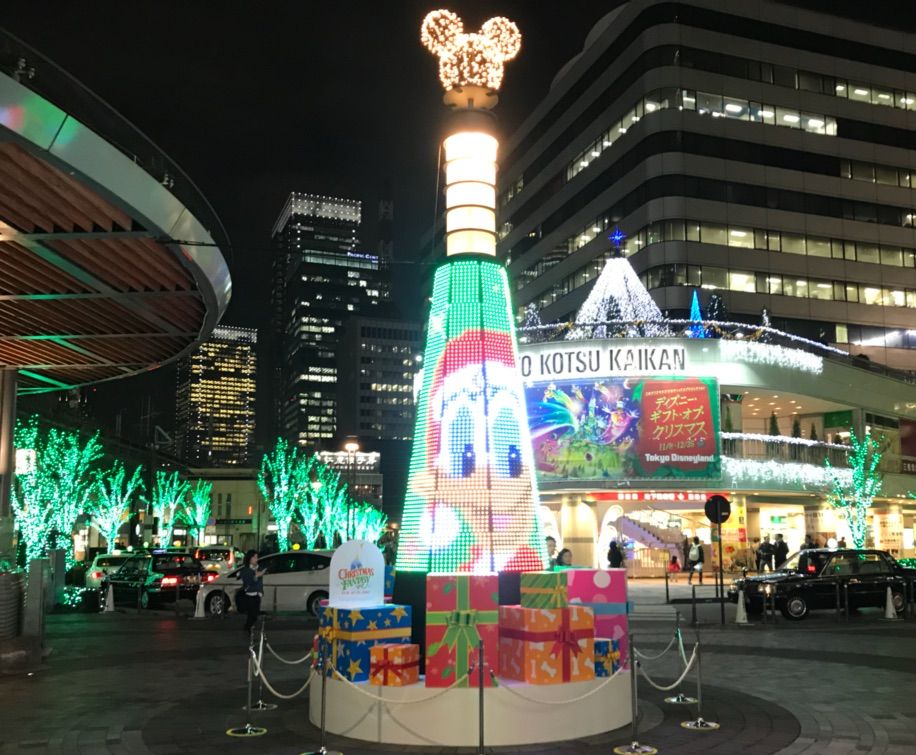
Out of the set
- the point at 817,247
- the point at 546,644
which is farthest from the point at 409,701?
the point at 817,247

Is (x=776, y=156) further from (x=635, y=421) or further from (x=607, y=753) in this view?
(x=607, y=753)

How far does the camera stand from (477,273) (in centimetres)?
1170

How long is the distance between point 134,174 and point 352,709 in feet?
24.6

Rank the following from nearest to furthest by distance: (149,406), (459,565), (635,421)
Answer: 1. (459,565)
2. (635,421)
3. (149,406)

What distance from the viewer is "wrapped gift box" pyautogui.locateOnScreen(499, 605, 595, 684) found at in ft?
31.5

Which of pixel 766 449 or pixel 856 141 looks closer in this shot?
pixel 766 449

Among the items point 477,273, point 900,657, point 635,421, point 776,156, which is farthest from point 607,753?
point 776,156

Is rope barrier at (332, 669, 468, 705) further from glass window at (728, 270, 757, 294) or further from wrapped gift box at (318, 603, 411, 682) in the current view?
glass window at (728, 270, 757, 294)

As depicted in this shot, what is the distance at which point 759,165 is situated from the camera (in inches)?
2522

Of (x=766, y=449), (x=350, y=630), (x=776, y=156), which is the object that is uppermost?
(x=776, y=156)

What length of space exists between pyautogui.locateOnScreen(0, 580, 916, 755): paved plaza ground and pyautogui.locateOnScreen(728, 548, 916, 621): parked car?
7.06 feet

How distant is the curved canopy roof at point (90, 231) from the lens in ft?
37.3

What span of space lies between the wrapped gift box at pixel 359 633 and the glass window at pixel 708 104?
58.7 m

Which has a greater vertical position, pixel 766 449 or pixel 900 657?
pixel 766 449
